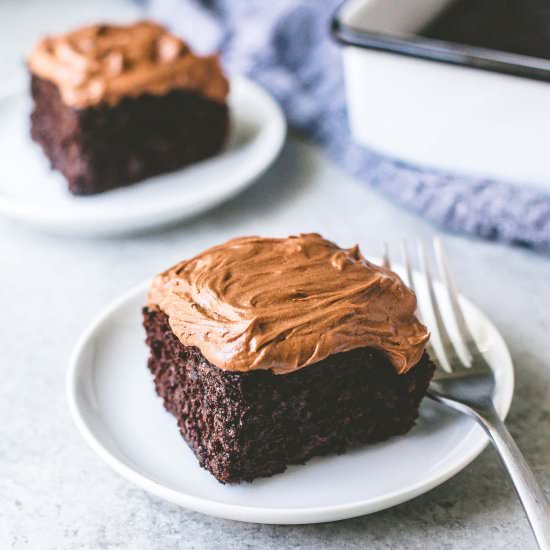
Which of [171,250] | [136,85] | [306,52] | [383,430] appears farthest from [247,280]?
[306,52]

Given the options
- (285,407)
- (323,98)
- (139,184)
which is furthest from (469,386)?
(323,98)

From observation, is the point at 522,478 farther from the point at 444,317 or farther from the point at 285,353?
the point at 444,317

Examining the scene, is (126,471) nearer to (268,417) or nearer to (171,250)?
(268,417)

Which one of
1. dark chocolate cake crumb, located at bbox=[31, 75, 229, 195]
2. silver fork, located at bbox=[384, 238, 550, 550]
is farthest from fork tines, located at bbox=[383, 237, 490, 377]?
dark chocolate cake crumb, located at bbox=[31, 75, 229, 195]

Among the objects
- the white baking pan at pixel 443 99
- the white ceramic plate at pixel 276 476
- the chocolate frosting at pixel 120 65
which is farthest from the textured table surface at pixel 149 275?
the chocolate frosting at pixel 120 65

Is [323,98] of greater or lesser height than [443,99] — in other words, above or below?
below

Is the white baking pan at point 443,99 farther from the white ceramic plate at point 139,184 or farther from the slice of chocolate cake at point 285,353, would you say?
the slice of chocolate cake at point 285,353

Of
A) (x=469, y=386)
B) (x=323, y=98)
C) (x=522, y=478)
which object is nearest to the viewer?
(x=522, y=478)
